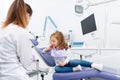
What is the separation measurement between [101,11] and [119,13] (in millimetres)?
362

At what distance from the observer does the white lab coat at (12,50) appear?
1415 mm

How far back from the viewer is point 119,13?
10.4 ft

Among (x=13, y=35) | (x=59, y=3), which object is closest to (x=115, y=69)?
(x=13, y=35)

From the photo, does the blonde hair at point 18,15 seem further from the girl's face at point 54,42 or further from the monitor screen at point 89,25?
the monitor screen at point 89,25

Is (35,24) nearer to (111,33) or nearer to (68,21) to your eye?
(68,21)

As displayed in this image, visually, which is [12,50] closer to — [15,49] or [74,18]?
[15,49]

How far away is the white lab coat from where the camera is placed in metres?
1.42

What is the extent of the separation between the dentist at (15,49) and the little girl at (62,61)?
74 centimetres

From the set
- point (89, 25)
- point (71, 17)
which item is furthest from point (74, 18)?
point (89, 25)

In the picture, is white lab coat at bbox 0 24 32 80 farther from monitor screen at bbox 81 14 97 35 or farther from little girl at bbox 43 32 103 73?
monitor screen at bbox 81 14 97 35

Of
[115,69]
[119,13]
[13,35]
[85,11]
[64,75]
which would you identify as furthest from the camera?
[85,11]

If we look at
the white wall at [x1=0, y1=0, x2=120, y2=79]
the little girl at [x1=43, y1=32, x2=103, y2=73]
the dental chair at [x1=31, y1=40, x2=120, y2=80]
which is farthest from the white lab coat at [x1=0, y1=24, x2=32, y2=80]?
the white wall at [x1=0, y1=0, x2=120, y2=79]

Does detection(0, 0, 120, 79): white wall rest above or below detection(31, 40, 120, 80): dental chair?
above

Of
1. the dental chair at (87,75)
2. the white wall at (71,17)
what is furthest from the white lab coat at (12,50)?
the white wall at (71,17)
